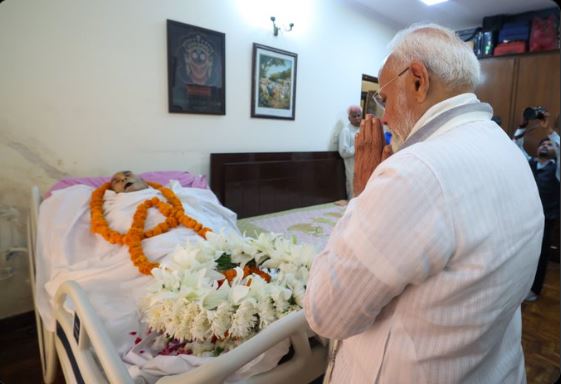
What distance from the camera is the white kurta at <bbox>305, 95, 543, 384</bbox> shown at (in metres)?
0.50

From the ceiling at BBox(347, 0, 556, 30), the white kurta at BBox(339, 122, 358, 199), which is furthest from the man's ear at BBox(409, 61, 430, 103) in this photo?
the ceiling at BBox(347, 0, 556, 30)

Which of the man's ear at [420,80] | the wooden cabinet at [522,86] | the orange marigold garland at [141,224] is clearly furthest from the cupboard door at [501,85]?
the man's ear at [420,80]

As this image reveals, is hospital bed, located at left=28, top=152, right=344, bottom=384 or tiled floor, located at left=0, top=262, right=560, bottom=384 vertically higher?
hospital bed, located at left=28, top=152, right=344, bottom=384

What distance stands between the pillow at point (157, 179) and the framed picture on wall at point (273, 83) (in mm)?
918

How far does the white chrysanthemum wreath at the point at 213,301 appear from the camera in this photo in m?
0.87

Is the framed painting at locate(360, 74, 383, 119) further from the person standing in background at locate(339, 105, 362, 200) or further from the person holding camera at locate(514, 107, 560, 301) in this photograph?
the person holding camera at locate(514, 107, 560, 301)

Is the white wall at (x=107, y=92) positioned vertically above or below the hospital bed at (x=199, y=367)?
above

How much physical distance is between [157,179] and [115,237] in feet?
2.63

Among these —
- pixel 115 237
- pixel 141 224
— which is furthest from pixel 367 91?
pixel 115 237

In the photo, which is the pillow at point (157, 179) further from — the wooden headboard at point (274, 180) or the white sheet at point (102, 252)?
the wooden headboard at point (274, 180)

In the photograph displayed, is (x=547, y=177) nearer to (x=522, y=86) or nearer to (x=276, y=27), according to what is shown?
(x=522, y=86)

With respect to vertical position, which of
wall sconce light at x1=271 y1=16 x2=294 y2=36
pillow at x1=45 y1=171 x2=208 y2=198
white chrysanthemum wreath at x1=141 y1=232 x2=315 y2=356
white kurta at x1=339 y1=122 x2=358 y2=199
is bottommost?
white chrysanthemum wreath at x1=141 y1=232 x2=315 y2=356

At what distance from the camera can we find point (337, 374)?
2.44ft

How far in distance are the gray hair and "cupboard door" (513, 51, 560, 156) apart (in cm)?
375
